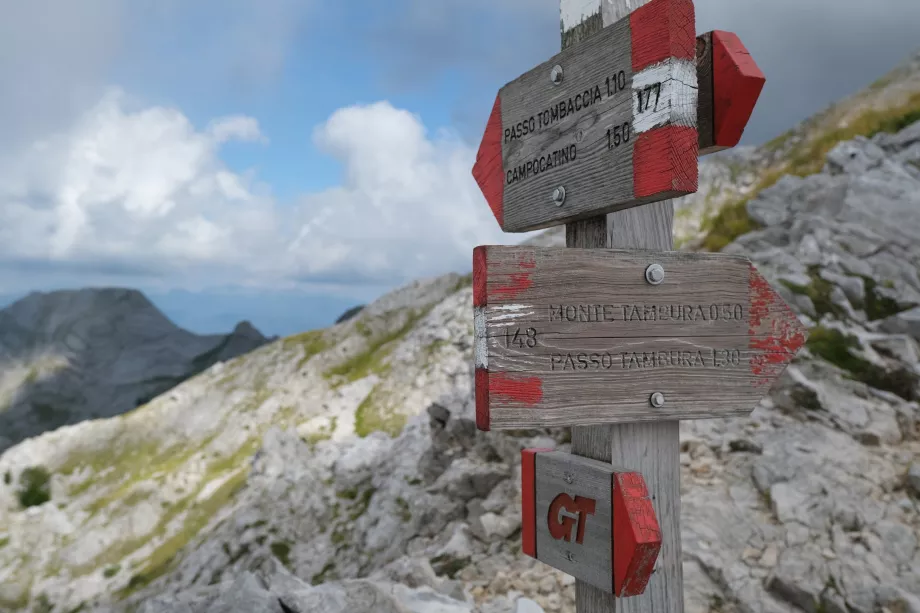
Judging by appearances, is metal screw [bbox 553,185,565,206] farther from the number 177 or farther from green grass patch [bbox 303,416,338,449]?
green grass patch [bbox 303,416,338,449]

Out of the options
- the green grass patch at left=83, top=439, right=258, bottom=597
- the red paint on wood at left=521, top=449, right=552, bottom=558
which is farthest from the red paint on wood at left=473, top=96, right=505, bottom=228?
the green grass patch at left=83, top=439, right=258, bottom=597

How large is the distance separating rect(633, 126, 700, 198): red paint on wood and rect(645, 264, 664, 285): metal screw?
1.69 ft

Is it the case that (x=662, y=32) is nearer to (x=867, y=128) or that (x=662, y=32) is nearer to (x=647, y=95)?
(x=647, y=95)

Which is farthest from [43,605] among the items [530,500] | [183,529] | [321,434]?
[530,500]

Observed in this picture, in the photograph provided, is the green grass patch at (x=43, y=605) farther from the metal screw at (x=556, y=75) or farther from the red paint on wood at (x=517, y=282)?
the metal screw at (x=556, y=75)

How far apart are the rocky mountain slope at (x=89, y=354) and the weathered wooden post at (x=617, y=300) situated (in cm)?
12837

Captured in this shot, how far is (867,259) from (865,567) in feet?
33.7

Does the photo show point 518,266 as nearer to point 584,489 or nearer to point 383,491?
point 584,489

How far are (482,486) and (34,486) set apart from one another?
47907 millimetres

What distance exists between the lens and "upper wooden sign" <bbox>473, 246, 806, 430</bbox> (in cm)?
331

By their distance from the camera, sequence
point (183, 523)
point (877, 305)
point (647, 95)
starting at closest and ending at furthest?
point (647, 95)
point (877, 305)
point (183, 523)

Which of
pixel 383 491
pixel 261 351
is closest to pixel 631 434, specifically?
pixel 383 491

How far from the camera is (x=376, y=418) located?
1154 inches

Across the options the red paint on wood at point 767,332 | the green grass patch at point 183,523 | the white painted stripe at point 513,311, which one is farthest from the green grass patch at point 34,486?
the red paint on wood at point 767,332
